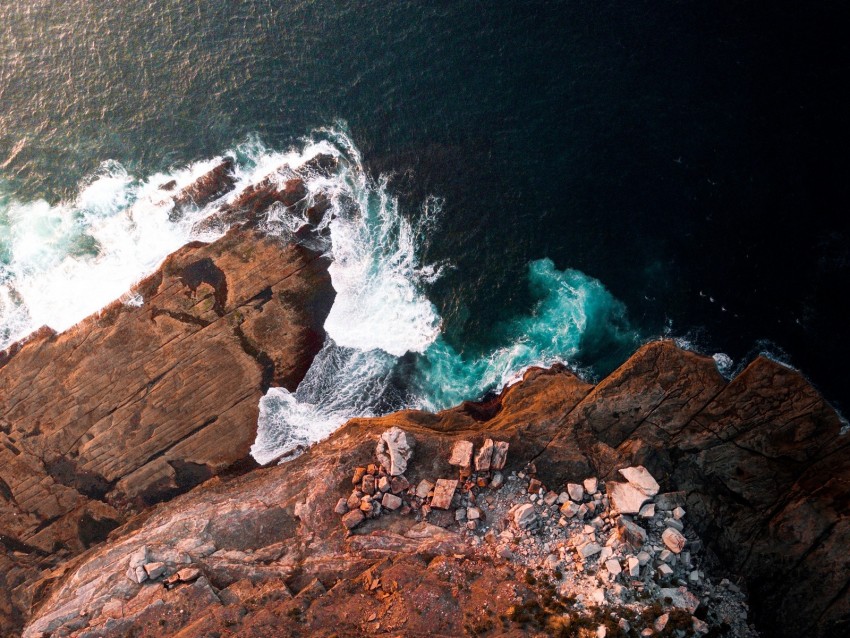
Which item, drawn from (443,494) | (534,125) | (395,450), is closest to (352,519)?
(395,450)

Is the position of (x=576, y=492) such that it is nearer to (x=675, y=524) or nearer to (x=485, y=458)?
(x=675, y=524)

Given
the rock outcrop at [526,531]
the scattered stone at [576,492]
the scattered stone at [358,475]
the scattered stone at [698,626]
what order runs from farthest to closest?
the scattered stone at [358,475] → the scattered stone at [576,492] → the rock outcrop at [526,531] → the scattered stone at [698,626]

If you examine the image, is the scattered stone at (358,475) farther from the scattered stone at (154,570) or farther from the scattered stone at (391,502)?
the scattered stone at (154,570)

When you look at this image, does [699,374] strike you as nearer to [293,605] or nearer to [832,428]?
[832,428]

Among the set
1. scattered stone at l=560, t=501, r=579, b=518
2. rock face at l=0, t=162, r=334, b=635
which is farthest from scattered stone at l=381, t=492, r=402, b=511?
rock face at l=0, t=162, r=334, b=635

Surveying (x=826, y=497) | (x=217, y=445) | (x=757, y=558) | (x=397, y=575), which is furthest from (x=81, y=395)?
(x=826, y=497)

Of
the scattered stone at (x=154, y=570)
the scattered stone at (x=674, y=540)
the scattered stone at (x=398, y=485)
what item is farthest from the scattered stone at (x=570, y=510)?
the scattered stone at (x=154, y=570)
